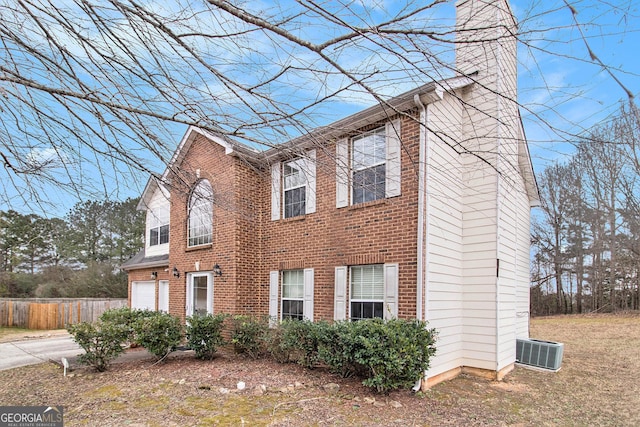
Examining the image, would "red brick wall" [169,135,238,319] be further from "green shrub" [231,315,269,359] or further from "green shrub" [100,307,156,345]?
"green shrub" [100,307,156,345]

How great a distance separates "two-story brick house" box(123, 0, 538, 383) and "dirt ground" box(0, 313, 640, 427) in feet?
3.41

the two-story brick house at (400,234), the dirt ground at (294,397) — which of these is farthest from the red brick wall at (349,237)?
the dirt ground at (294,397)

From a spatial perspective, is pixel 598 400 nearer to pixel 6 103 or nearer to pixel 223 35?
pixel 223 35

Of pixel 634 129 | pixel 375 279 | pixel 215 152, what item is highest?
pixel 215 152

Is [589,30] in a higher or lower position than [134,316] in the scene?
higher

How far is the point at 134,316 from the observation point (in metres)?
9.61

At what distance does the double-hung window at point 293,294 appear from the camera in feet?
30.6

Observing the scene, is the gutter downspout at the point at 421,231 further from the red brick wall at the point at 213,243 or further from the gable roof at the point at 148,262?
the gable roof at the point at 148,262

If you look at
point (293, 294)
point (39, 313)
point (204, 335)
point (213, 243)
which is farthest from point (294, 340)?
point (39, 313)

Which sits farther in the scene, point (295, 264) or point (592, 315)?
point (592, 315)

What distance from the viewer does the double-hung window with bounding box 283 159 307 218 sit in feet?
31.5

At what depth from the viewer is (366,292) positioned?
7945 mm

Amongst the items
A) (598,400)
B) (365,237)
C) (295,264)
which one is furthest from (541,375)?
(295,264)

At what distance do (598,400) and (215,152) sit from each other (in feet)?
32.7
